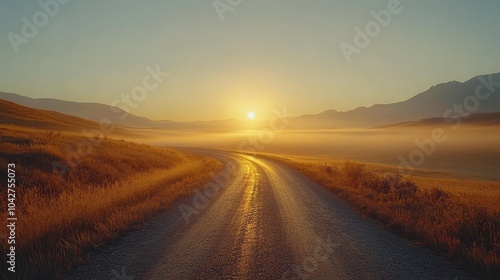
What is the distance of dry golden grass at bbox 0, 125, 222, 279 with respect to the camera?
6.52 m

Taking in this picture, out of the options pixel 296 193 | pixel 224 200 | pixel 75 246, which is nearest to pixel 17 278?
pixel 75 246

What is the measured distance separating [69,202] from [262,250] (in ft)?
23.0

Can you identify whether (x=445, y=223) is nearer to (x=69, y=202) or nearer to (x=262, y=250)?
→ (x=262, y=250)

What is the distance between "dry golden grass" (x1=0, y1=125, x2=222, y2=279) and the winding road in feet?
1.80

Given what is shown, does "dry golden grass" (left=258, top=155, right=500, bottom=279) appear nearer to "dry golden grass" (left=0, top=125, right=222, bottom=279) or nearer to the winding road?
the winding road

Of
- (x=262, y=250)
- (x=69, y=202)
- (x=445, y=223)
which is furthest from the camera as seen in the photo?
(x=69, y=202)

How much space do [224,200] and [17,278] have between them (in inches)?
327

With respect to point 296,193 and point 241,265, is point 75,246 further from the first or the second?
point 296,193

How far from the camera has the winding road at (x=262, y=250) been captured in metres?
5.91

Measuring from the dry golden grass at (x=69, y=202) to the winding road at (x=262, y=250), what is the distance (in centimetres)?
55

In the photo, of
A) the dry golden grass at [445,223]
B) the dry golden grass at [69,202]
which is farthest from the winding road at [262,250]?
the dry golden grass at [69,202]

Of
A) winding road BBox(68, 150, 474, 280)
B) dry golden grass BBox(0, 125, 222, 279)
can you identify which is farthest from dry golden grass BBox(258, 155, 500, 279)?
dry golden grass BBox(0, 125, 222, 279)

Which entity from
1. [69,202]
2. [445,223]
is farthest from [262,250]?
[69,202]

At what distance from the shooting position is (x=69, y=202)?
10.1 metres
